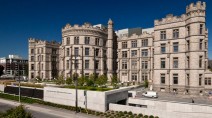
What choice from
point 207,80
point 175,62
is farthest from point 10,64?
point 207,80

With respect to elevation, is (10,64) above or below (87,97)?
above

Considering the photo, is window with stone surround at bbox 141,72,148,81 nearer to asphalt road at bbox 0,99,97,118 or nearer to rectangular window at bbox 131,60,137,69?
rectangular window at bbox 131,60,137,69

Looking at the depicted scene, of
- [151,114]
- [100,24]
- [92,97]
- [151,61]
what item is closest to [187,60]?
[151,61]

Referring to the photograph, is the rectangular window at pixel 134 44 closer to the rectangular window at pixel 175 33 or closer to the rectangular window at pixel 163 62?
the rectangular window at pixel 163 62

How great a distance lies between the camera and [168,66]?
42.7 meters

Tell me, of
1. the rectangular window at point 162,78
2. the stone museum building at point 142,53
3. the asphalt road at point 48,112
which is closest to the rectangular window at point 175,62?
the stone museum building at point 142,53

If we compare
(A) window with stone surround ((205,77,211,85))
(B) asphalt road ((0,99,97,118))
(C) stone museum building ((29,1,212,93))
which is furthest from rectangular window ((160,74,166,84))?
(B) asphalt road ((0,99,97,118))

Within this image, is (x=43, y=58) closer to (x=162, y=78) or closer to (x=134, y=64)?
(x=134, y=64)

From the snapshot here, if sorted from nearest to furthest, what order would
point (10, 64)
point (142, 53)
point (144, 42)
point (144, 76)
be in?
point (144, 76), point (144, 42), point (142, 53), point (10, 64)

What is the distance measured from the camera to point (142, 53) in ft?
179

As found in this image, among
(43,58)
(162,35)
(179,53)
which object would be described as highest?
(162,35)

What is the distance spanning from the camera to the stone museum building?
1481 inches

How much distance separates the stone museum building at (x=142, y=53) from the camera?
37.6 m

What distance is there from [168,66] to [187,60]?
474 cm
